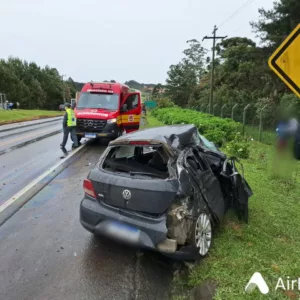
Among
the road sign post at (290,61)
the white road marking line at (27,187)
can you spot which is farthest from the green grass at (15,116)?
the road sign post at (290,61)

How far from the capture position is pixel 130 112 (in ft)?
47.4

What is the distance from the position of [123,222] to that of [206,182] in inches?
45.7

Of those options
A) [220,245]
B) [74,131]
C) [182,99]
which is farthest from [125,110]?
[182,99]

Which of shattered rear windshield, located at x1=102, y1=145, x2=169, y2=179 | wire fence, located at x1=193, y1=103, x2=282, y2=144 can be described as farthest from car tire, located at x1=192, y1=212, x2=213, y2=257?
wire fence, located at x1=193, y1=103, x2=282, y2=144

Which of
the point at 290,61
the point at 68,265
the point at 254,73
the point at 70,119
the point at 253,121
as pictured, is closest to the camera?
the point at 290,61

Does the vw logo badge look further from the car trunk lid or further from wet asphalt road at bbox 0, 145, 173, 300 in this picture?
wet asphalt road at bbox 0, 145, 173, 300

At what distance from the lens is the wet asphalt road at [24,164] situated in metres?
7.06

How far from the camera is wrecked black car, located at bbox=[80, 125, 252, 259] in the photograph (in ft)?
11.7

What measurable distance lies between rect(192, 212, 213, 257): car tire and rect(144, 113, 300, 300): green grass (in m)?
0.11

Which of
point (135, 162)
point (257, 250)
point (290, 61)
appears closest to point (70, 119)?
point (135, 162)

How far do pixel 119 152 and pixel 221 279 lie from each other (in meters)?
2.03

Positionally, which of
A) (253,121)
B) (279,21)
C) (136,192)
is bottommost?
(253,121)

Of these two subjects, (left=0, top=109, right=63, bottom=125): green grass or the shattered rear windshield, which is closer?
the shattered rear windshield

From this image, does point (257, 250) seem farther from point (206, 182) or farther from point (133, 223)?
point (133, 223)
